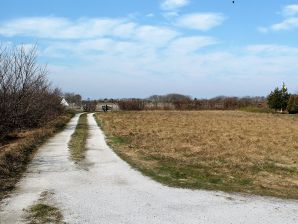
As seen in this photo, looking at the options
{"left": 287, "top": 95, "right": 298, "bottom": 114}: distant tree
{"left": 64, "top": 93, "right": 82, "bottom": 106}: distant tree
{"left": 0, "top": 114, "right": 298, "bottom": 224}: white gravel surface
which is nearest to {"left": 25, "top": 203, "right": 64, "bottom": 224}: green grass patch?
{"left": 0, "top": 114, "right": 298, "bottom": 224}: white gravel surface

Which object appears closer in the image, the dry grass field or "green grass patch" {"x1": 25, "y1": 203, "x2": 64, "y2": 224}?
"green grass patch" {"x1": 25, "y1": 203, "x2": 64, "y2": 224}

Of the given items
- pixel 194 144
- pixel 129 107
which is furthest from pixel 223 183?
pixel 129 107

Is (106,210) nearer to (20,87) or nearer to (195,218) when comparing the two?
(195,218)

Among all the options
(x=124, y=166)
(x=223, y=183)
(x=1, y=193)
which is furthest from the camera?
(x=124, y=166)

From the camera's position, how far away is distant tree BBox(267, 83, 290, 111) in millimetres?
69000

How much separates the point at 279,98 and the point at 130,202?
2534 inches

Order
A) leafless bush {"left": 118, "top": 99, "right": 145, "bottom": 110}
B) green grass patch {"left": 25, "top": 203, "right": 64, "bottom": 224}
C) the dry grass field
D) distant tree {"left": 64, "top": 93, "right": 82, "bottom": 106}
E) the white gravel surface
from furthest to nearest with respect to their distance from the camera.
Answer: distant tree {"left": 64, "top": 93, "right": 82, "bottom": 106} → leafless bush {"left": 118, "top": 99, "right": 145, "bottom": 110} → the dry grass field → the white gravel surface → green grass patch {"left": 25, "top": 203, "right": 64, "bottom": 224}

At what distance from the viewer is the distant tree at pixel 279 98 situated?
69.0 m

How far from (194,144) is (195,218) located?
12.9 m

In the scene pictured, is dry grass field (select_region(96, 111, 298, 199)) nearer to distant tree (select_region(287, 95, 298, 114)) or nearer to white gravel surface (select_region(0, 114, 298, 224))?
white gravel surface (select_region(0, 114, 298, 224))

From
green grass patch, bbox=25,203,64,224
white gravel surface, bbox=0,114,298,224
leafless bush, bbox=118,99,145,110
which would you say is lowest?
green grass patch, bbox=25,203,64,224

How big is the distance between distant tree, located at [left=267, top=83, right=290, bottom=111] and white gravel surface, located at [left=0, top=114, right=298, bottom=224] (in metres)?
60.8

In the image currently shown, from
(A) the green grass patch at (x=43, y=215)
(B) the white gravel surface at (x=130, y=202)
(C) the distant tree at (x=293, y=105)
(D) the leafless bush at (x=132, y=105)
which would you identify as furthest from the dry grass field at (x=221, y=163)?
(D) the leafless bush at (x=132, y=105)

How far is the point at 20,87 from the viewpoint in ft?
59.4
